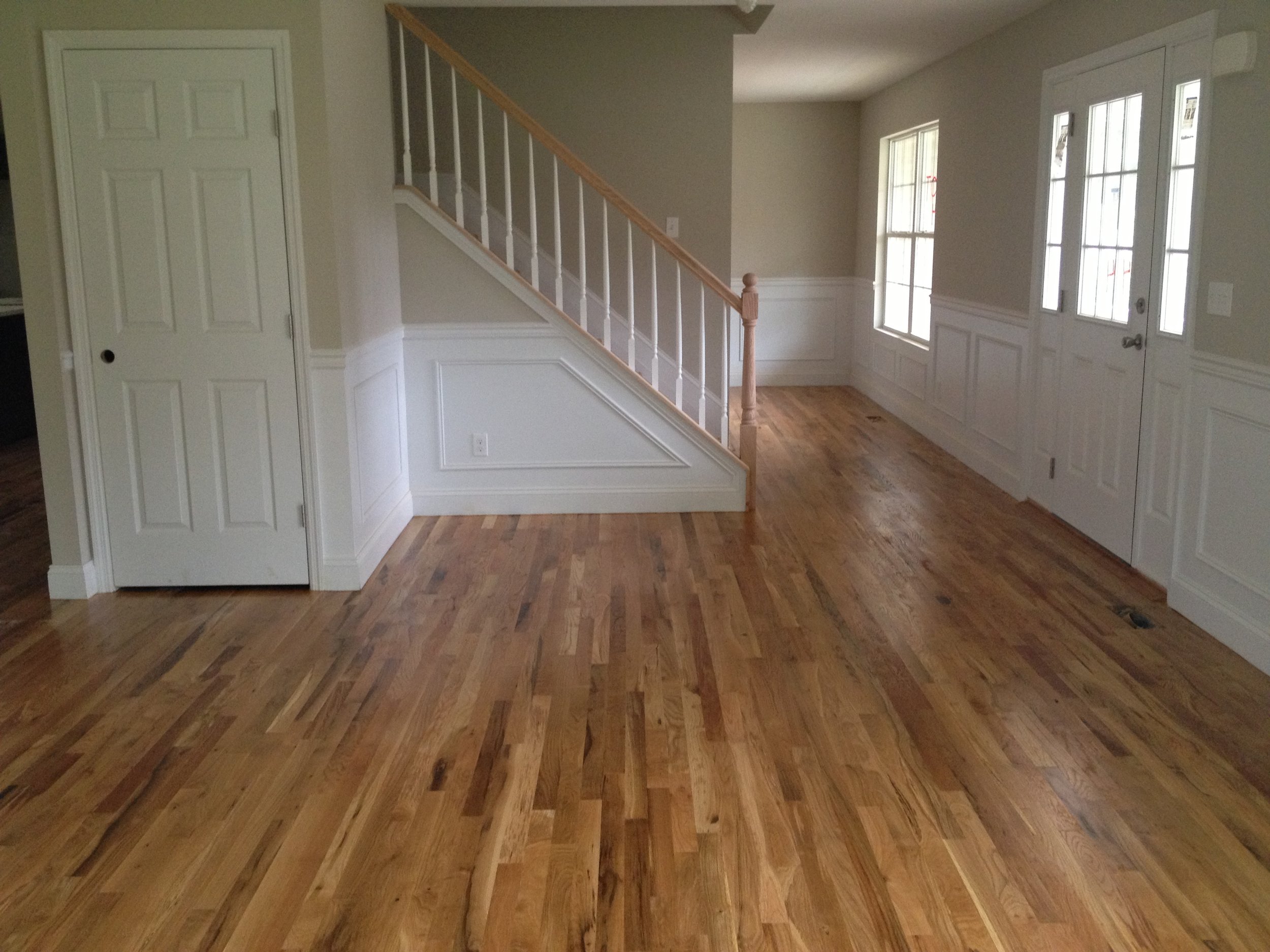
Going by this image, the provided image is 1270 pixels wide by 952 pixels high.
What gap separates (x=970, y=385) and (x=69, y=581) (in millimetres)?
4949

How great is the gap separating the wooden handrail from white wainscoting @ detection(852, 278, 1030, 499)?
168 centimetres

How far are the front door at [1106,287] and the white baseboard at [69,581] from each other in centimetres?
426

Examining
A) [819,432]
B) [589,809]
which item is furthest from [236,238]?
[819,432]

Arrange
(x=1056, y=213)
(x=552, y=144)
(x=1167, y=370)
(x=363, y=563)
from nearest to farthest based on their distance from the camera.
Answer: (x=1167, y=370)
(x=363, y=563)
(x=552, y=144)
(x=1056, y=213)

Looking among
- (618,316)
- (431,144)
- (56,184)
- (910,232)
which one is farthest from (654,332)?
(910,232)

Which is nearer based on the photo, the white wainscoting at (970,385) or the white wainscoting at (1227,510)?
the white wainscoting at (1227,510)

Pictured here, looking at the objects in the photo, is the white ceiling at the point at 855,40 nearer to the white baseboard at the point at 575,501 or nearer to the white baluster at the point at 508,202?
the white baluster at the point at 508,202

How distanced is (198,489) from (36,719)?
1285mm

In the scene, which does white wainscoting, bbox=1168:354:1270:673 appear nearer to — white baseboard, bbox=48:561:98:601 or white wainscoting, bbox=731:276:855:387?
white baseboard, bbox=48:561:98:601

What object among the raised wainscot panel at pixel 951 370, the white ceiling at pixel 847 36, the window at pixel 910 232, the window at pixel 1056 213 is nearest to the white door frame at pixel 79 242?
the white ceiling at pixel 847 36

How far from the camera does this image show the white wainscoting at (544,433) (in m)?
5.44

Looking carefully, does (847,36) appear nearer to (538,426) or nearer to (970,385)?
(970,385)

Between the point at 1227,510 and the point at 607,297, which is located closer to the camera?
the point at 1227,510

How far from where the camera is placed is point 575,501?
5.65 metres
